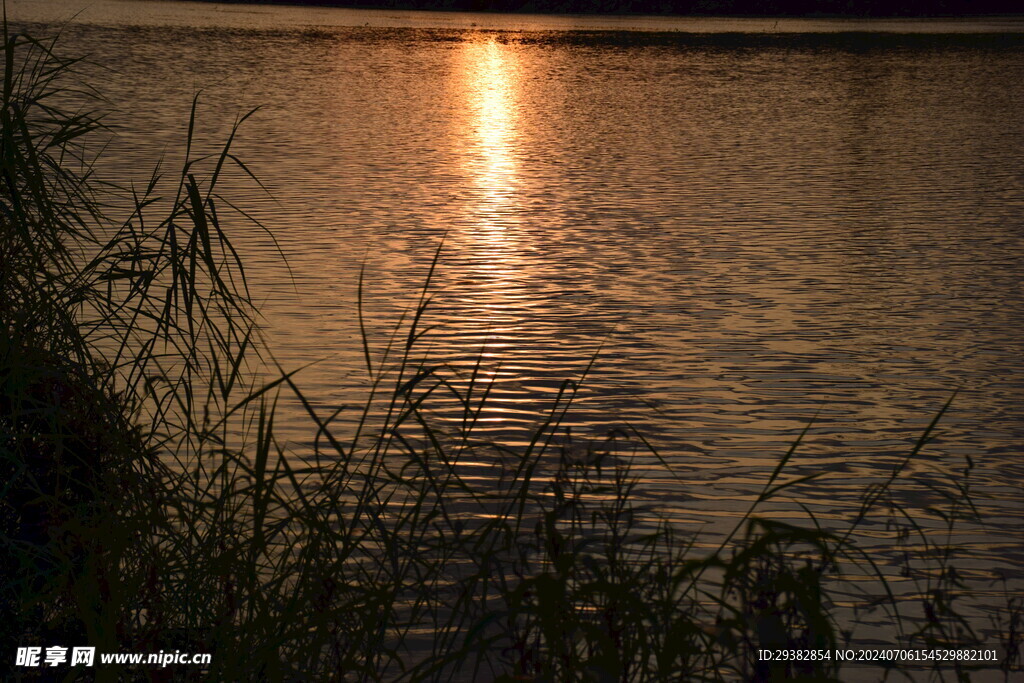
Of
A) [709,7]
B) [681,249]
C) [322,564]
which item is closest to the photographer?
[322,564]

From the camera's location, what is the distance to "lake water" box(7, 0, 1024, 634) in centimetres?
689

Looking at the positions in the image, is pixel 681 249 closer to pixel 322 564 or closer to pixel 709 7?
pixel 322 564

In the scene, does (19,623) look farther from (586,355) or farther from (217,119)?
(217,119)

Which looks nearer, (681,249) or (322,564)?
(322,564)

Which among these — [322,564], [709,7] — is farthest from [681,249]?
[709,7]

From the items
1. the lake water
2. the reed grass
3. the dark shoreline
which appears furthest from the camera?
the dark shoreline

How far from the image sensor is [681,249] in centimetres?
1177

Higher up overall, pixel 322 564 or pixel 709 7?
pixel 322 564

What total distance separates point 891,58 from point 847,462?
1313 inches

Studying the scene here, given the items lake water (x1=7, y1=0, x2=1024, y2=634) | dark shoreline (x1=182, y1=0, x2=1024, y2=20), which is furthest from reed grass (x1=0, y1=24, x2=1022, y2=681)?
dark shoreline (x1=182, y1=0, x2=1024, y2=20)

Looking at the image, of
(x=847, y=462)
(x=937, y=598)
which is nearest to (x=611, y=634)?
(x=937, y=598)

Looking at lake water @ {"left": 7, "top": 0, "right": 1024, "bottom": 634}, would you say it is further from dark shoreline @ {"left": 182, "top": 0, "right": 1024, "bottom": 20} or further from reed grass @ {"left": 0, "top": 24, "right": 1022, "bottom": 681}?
dark shoreline @ {"left": 182, "top": 0, "right": 1024, "bottom": 20}

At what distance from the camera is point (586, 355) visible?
8367 mm

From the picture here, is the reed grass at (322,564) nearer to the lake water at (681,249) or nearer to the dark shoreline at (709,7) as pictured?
the lake water at (681,249)
